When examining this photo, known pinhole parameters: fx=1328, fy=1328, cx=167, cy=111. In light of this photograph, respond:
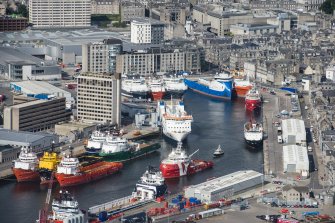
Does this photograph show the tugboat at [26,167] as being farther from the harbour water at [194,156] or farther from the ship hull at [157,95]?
the ship hull at [157,95]

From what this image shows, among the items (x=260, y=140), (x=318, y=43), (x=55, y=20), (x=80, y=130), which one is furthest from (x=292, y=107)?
(x=55, y=20)

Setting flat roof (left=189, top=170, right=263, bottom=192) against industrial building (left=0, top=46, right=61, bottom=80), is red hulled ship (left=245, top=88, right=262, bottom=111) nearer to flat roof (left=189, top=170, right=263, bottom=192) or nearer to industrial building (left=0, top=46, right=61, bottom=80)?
industrial building (left=0, top=46, right=61, bottom=80)

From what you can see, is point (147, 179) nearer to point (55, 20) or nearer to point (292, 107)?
point (292, 107)

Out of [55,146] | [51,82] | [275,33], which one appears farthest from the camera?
[275,33]

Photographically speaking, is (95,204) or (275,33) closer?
(95,204)

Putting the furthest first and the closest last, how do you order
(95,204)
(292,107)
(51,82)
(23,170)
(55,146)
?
(51,82)
(292,107)
(55,146)
(23,170)
(95,204)

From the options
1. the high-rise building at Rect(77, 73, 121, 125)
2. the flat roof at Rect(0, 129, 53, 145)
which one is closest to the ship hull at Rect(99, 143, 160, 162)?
the flat roof at Rect(0, 129, 53, 145)
